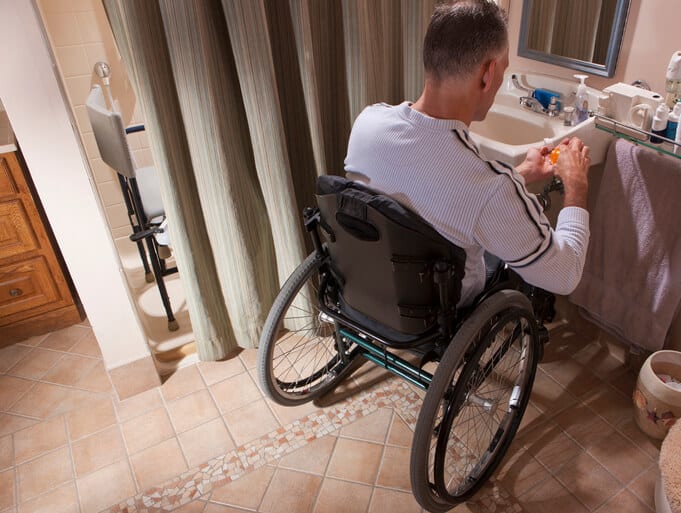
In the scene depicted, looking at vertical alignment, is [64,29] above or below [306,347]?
above

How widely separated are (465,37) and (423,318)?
0.61m

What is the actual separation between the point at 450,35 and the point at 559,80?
81 cm

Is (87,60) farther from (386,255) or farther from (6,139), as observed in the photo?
(386,255)

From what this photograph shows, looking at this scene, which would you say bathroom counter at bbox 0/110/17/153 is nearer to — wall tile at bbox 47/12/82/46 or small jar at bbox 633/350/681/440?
wall tile at bbox 47/12/82/46

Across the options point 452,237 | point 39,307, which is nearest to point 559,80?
point 452,237

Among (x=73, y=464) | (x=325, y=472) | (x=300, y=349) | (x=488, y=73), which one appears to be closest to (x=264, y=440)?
(x=325, y=472)

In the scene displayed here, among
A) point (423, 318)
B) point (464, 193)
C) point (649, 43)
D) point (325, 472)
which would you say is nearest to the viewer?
point (464, 193)

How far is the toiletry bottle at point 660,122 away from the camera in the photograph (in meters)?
1.37

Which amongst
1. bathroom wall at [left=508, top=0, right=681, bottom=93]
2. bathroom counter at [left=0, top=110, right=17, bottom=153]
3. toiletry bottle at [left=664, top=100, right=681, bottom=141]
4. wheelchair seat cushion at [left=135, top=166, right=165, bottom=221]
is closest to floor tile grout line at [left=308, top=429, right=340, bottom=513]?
wheelchair seat cushion at [left=135, top=166, right=165, bottom=221]

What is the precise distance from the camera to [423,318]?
4.10 ft

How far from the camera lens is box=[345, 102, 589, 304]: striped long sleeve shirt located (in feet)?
3.60

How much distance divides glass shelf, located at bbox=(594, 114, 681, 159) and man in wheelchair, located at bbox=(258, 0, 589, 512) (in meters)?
0.15

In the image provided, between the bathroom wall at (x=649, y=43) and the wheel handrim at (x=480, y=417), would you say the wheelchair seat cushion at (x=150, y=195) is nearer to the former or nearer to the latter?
the wheel handrim at (x=480, y=417)

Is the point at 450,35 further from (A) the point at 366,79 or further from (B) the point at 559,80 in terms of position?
(B) the point at 559,80
